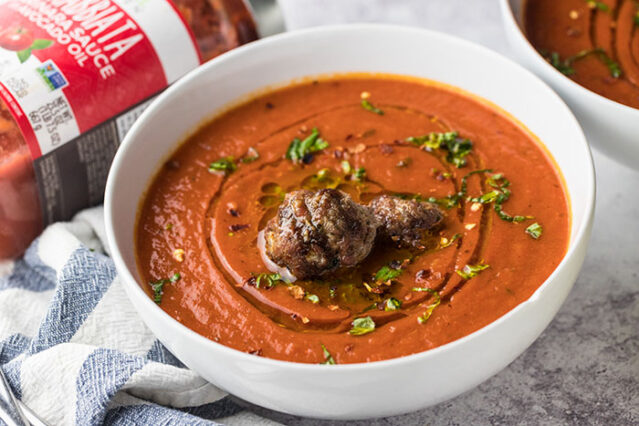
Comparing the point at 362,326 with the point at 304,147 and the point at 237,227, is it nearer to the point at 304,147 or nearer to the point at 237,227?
the point at 237,227

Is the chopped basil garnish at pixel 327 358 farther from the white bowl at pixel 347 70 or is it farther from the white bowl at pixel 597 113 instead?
the white bowl at pixel 597 113

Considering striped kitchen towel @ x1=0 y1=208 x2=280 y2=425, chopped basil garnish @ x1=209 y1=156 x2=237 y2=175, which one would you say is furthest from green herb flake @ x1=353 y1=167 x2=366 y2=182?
striped kitchen towel @ x1=0 y1=208 x2=280 y2=425

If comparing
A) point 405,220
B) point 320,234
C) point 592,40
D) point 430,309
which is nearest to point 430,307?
point 430,309

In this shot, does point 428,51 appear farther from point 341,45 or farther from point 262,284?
point 262,284

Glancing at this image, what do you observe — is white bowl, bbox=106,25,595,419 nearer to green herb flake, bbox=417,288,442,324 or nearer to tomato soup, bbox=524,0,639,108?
green herb flake, bbox=417,288,442,324

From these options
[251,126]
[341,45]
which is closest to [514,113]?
[341,45]
